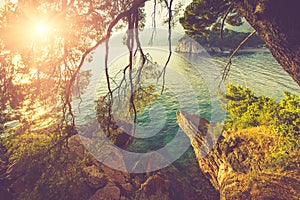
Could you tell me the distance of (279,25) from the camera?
5.32 ft

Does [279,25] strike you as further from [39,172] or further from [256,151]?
[39,172]

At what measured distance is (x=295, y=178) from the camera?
21.6 feet

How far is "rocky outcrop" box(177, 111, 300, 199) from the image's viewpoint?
6371mm

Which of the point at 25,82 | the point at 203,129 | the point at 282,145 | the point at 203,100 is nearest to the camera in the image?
the point at 25,82

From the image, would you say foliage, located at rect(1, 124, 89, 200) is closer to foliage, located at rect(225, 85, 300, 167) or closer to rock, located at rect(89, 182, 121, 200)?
rock, located at rect(89, 182, 121, 200)

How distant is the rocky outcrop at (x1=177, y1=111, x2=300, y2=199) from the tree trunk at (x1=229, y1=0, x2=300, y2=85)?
5921mm

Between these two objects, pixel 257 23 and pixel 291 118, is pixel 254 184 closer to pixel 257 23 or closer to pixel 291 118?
pixel 291 118

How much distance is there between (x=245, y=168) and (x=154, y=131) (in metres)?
13.8

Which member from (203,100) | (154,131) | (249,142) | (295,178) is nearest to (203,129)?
(249,142)

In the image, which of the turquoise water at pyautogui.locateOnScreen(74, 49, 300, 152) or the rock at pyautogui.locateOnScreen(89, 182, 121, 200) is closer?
the rock at pyautogui.locateOnScreen(89, 182, 121, 200)

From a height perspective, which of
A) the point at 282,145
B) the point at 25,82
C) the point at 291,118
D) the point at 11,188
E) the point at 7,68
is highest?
the point at 7,68

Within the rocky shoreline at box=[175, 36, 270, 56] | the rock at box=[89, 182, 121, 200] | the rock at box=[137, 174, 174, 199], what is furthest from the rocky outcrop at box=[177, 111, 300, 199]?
the rocky shoreline at box=[175, 36, 270, 56]

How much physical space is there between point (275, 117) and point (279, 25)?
7.91m

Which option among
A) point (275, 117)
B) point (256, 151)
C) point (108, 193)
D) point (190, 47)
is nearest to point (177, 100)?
point (108, 193)
